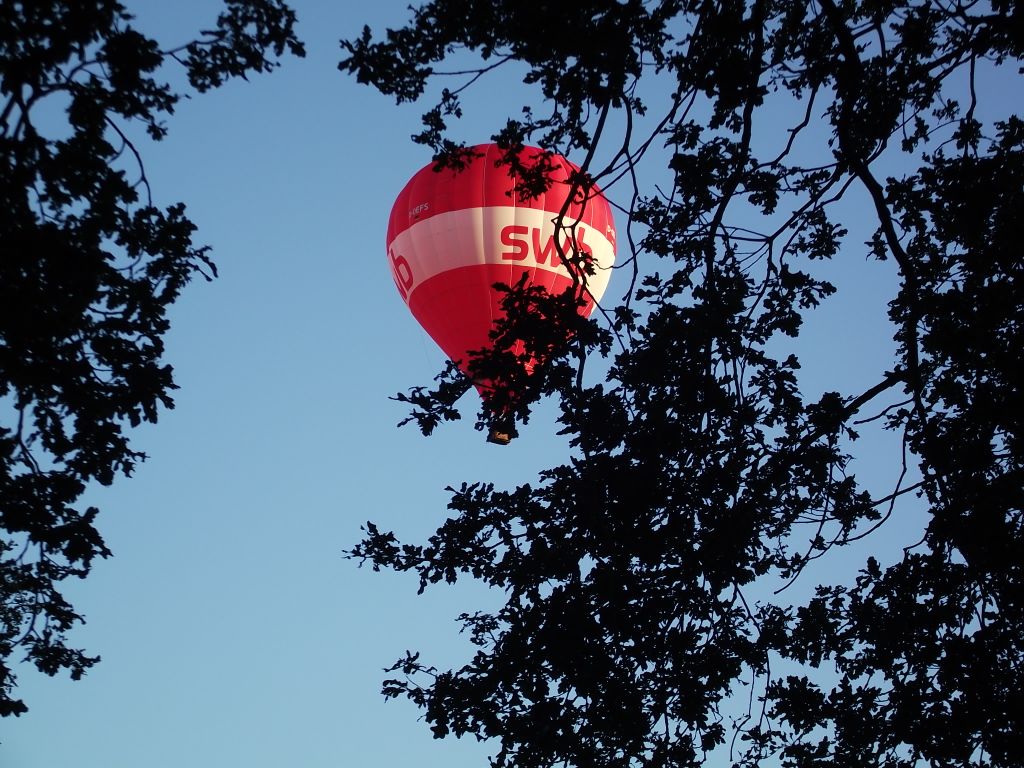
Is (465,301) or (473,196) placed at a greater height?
(473,196)

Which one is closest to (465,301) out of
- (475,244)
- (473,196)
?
(475,244)

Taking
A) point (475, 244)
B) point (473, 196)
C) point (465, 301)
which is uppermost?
point (473, 196)

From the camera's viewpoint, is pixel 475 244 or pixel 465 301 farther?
pixel 465 301

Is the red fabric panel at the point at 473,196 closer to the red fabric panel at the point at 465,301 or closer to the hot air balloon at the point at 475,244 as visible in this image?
the hot air balloon at the point at 475,244

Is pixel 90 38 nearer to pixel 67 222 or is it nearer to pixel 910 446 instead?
pixel 67 222

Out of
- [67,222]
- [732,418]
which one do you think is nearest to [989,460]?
[732,418]

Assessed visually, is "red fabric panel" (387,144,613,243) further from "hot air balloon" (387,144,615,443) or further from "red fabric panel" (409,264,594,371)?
"red fabric panel" (409,264,594,371)

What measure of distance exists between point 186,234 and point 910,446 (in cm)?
488

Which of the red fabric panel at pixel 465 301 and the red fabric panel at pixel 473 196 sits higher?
the red fabric panel at pixel 473 196

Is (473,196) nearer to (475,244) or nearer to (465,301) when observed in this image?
(475,244)

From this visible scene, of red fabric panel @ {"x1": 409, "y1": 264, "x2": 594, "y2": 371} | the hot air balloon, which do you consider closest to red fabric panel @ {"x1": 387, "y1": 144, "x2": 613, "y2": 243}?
the hot air balloon

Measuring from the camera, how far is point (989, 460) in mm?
7672

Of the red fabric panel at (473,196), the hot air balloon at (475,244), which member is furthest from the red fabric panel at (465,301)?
the red fabric panel at (473,196)

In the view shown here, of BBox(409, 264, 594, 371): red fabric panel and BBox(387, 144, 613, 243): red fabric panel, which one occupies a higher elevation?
BBox(387, 144, 613, 243): red fabric panel
